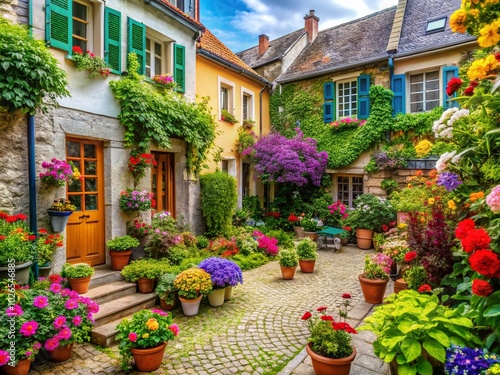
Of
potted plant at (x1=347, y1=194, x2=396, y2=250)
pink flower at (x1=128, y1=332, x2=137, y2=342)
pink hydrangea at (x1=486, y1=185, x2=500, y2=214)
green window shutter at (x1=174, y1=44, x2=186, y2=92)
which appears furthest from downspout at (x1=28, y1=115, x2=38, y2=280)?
potted plant at (x1=347, y1=194, x2=396, y2=250)

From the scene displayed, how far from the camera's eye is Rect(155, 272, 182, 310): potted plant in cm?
516

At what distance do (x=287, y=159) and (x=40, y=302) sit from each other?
27.7 ft

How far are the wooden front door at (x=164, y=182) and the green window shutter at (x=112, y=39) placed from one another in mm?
2310

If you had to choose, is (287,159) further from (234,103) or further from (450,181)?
(450,181)

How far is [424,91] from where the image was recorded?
10.4 m

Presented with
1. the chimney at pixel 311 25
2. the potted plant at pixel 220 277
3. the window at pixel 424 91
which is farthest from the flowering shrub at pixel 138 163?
the chimney at pixel 311 25

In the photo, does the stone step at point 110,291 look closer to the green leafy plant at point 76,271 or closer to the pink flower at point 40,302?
the green leafy plant at point 76,271

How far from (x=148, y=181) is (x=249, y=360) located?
4590mm

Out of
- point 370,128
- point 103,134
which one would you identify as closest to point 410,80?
point 370,128

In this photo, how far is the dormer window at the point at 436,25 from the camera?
1059 cm

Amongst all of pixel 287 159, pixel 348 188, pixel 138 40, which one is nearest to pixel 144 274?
pixel 138 40

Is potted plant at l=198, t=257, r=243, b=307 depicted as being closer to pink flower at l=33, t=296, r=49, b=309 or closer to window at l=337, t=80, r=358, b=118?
pink flower at l=33, t=296, r=49, b=309

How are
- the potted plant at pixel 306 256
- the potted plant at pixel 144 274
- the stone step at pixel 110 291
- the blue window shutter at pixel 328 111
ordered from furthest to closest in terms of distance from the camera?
the blue window shutter at pixel 328 111
the potted plant at pixel 306 256
the potted plant at pixel 144 274
the stone step at pixel 110 291

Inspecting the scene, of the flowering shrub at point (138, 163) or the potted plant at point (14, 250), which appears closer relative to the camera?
the potted plant at point (14, 250)
